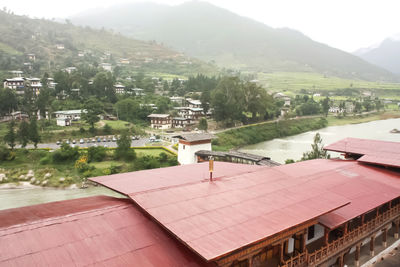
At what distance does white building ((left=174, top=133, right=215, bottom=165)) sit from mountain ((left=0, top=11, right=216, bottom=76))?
67140 millimetres

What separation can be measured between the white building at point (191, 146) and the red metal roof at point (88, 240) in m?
20.9

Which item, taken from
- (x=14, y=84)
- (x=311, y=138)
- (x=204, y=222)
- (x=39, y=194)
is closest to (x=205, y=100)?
(x=311, y=138)

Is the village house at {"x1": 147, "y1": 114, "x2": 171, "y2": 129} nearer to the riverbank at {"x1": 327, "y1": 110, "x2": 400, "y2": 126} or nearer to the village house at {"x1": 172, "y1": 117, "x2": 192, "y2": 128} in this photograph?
the village house at {"x1": 172, "y1": 117, "x2": 192, "y2": 128}

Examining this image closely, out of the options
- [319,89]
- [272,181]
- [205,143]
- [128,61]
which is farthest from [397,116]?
[128,61]

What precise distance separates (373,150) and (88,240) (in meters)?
18.0

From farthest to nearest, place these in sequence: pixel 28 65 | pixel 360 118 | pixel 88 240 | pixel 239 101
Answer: pixel 28 65 → pixel 360 118 → pixel 239 101 → pixel 88 240

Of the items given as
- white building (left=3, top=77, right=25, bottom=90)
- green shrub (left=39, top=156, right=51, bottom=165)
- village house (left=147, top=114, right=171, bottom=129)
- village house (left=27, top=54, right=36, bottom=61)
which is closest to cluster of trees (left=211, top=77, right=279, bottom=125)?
village house (left=147, top=114, right=171, bottom=129)

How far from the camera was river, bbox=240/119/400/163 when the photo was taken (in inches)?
1607

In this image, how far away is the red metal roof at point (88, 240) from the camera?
7271 millimetres

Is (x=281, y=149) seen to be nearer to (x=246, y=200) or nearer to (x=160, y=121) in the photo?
(x=160, y=121)

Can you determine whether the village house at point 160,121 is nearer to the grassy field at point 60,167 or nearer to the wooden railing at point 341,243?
the grassy field at point 60,167

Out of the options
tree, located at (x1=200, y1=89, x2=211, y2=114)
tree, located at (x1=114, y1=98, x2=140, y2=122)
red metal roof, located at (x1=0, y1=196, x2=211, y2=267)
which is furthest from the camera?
tree, located at (x1=200, y1=89, x2=211, y2=114)

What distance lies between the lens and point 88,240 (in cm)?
798

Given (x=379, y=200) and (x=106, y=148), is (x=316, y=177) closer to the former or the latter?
(x=379, y=200)
